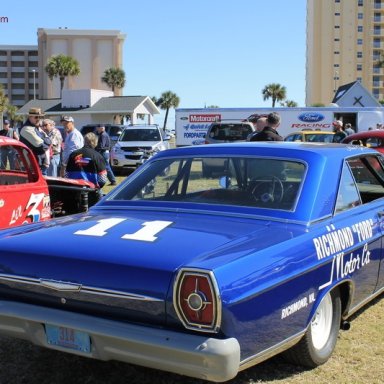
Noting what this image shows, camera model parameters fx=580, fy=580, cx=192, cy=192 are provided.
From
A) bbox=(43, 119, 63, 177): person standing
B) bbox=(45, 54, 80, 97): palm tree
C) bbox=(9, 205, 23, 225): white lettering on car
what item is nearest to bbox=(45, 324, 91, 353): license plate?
bbox=(9, 205, 23, 225): white lettering on car

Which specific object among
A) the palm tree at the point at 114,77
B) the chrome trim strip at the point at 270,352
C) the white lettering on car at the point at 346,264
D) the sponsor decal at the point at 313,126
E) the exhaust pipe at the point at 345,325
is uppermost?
the palm tree at the point at 114,77

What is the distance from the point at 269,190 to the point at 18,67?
131424 millimetres

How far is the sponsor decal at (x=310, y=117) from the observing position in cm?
2644

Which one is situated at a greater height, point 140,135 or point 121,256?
point 140,135

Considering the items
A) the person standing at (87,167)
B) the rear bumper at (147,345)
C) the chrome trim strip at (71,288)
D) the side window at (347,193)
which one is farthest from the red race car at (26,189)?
the side window at (347,193)

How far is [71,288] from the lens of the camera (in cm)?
309

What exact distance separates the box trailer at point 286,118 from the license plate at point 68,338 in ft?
72.1

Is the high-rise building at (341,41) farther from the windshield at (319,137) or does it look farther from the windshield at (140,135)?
the windshield at (140,135)

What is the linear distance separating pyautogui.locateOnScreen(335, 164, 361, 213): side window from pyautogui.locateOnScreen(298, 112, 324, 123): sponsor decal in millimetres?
22560

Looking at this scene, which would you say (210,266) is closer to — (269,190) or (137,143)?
(269,190)

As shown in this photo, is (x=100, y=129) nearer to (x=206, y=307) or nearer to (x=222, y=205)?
(x=222, y=205)

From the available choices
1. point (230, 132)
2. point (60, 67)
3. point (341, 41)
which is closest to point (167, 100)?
point (60, 67)

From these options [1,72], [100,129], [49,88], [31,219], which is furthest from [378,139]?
[1,72]

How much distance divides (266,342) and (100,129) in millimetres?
13427
